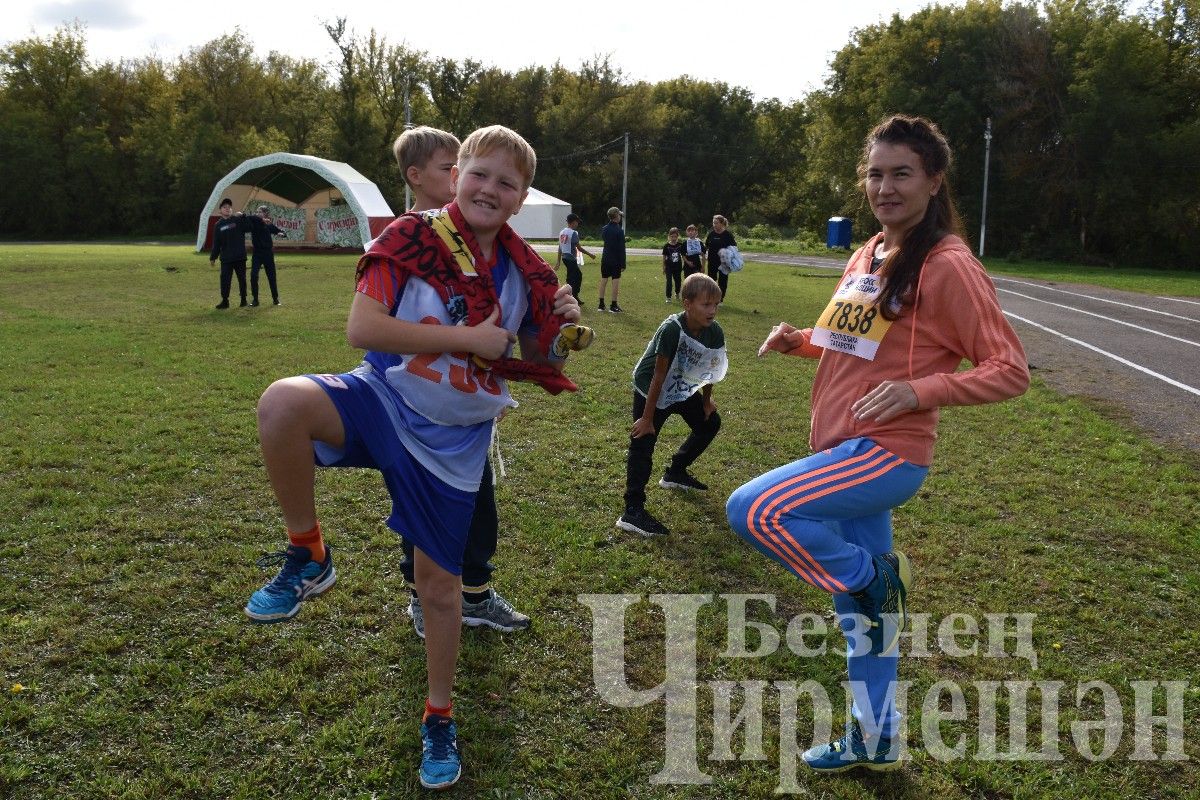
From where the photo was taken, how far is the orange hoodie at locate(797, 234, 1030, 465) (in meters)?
2.57

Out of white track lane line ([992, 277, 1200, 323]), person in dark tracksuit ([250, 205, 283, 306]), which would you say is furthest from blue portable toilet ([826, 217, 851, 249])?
person in dark tracksuit ([250, 205, 283, 306])

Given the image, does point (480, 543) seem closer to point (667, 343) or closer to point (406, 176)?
point (406, 176)

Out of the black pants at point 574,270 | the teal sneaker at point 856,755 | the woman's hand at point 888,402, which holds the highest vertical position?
the black pants at point 574,270

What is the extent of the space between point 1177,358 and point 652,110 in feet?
201

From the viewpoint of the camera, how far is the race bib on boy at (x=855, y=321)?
2.77 metres

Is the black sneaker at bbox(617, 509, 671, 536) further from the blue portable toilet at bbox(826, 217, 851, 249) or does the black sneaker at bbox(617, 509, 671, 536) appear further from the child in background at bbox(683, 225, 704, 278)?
the blue portable toilet at bbox(826, 217, 851, 249)

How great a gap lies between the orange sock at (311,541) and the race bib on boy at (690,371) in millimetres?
3080

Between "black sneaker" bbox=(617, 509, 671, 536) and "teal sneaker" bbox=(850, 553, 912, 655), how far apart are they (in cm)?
240

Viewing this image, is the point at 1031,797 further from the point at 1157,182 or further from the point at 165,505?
the point at 1157,182

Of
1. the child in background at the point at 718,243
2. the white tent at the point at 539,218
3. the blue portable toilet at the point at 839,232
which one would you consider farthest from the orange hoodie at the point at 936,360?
the blue portable toilet at the point at 839,232

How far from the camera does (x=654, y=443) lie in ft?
18.7

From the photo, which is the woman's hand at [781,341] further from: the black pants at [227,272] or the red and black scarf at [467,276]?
the black pants at [227,272]

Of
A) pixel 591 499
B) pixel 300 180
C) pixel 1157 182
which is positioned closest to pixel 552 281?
pixel 591 499

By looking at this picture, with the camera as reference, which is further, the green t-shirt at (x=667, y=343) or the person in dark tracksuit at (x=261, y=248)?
the person in dark tracksuit at (x=261, y=248)
